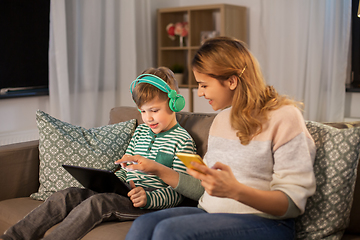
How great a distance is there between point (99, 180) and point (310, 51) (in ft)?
8.42

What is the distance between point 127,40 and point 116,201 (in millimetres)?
2663

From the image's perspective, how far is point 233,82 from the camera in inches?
53.9

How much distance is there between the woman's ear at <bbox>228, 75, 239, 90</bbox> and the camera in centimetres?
136

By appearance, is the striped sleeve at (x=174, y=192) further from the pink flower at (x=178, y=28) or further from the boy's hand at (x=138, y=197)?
the pink flower at (x=178, y=28)

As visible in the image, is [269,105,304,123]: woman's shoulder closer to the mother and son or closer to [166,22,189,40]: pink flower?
the mother and son

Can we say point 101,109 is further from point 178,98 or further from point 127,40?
point 178,98

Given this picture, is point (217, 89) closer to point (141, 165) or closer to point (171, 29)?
point (141, 165)

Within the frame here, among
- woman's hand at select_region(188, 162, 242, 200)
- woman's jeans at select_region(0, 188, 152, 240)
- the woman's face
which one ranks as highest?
the woman's face

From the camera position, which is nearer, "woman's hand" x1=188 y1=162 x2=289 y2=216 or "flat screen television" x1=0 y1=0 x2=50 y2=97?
"woman's hand" x1=188 y1=162 x2=289 y2=216

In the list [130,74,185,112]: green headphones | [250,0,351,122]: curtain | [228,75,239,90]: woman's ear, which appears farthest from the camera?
[250,0,351,122]: curtain

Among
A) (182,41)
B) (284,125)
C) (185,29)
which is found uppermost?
(185,29)

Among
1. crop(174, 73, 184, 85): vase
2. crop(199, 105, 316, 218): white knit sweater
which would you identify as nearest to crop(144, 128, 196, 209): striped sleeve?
crop(199, 105, 316, 218): white knit sweater

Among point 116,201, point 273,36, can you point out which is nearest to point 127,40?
point 273,36

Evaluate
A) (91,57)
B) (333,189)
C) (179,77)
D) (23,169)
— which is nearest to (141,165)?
(333,189)
